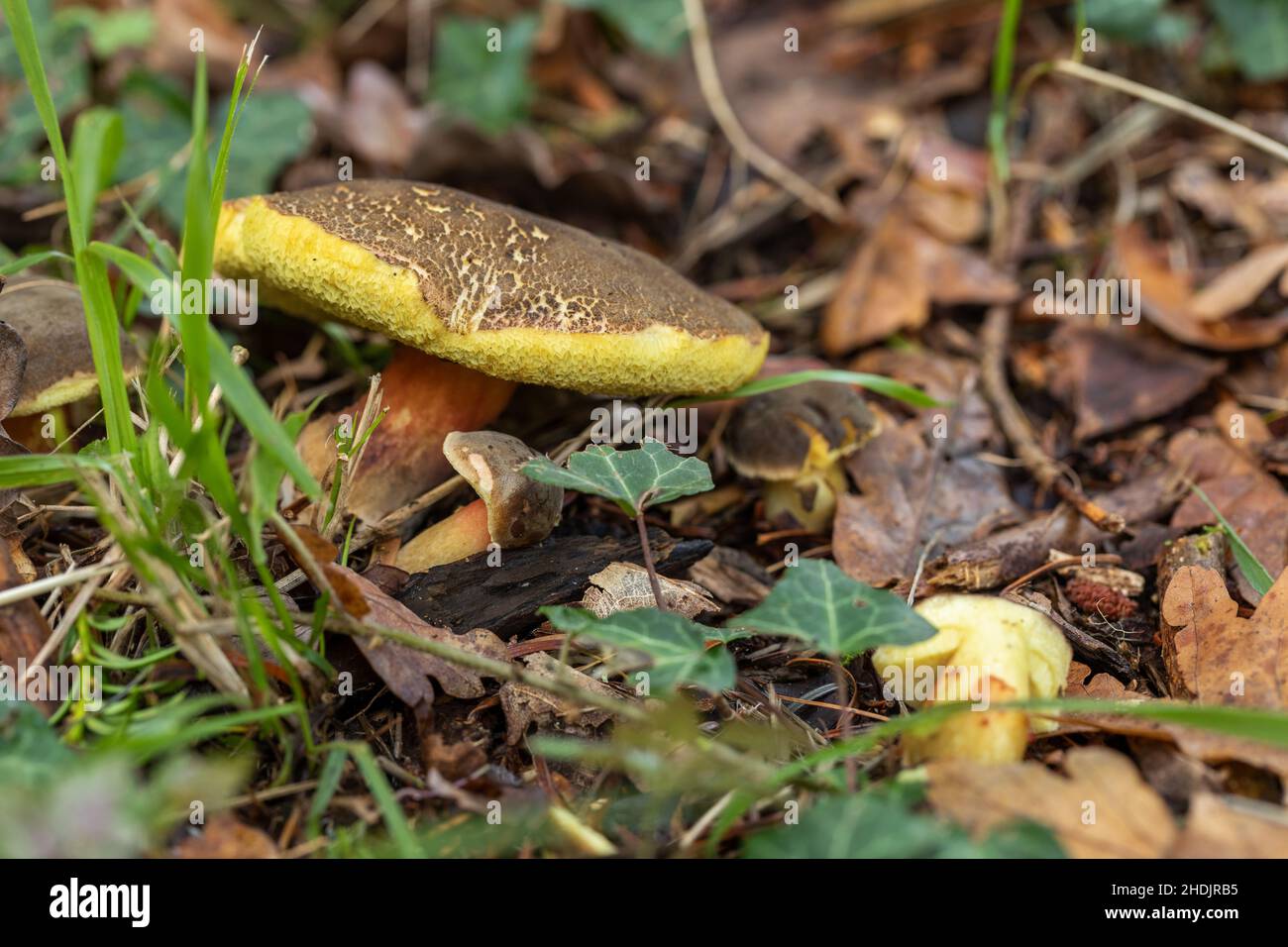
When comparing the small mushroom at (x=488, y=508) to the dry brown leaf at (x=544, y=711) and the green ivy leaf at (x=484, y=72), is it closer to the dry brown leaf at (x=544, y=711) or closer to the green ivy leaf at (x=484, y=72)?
the dry brown leaf at (x=544, y=711)

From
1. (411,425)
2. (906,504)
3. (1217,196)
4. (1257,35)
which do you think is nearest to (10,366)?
(411,425)

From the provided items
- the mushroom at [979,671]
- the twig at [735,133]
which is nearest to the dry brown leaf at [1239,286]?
the twig at [735,133]

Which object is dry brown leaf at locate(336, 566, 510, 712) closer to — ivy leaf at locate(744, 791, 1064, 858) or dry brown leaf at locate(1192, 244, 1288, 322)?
ivy leaf at locate(744, 791, 1064, 858)

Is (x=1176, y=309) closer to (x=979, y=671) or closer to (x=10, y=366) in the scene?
(x=979, y=671)

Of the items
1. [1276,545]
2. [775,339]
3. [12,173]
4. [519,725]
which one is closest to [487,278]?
[519,725]

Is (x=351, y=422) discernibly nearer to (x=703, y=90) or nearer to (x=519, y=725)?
(x=519, y=725)

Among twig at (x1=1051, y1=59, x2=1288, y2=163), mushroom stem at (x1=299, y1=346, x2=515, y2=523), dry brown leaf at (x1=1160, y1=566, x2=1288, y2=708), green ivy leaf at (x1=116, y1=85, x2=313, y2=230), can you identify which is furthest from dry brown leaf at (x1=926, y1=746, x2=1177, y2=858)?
green ivy leaf at (x1=116, y1=85, x2=313, y2=230)
